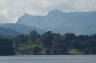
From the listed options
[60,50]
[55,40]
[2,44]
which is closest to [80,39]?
[55,40]

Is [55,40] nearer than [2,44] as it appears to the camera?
No

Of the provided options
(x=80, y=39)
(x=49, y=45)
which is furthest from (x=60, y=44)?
(x=80, y=39)

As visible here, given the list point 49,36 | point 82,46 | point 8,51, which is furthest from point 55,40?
point 8,51

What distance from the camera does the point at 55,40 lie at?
454 feet

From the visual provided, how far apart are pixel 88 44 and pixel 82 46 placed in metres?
3.28

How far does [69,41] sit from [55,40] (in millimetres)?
8130

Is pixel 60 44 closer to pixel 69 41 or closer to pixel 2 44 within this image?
pixel 69 41

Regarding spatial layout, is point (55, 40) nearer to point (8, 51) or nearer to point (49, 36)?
point (49, 36)

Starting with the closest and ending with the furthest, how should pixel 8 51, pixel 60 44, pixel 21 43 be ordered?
pixel 8 51, pixel 60 44, pixel 21 43

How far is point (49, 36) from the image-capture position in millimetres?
143375

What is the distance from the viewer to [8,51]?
4702 inches

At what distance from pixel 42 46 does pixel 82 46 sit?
11.7 meters

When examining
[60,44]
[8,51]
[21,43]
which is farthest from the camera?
[21,43]

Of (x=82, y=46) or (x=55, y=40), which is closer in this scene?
(x=82, y=46)
